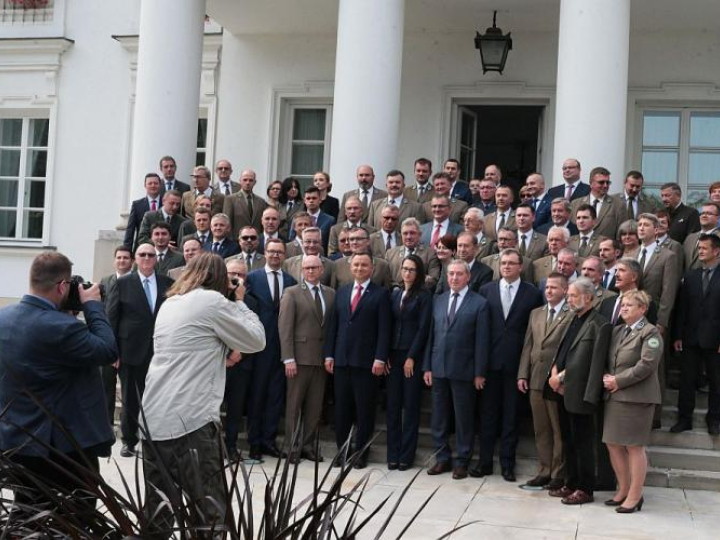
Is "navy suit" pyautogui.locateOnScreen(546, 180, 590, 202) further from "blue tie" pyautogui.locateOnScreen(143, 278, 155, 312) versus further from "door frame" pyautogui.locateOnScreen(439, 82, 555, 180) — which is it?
"blue tie" pyautogui.locateOnScreen(143, 278, 155, 312)

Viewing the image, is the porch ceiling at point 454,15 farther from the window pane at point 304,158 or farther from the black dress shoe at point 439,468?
the black dress shoe at point 439,468

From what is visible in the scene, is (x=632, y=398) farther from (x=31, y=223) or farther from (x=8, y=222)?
(x=8, y=222)

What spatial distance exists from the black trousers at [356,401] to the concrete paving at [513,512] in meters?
0.50

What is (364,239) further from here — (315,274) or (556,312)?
(556,312)

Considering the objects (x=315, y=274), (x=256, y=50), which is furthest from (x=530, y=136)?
(x=315, y=274)

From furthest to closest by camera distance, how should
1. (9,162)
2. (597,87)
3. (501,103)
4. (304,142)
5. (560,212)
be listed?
(9,162)
(304,142)
(501,103)
(597,87)
(560,212)

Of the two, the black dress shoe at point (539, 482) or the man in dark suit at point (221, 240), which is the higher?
the man in dark suit at point (221, 240)

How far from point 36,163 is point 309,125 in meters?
4.97

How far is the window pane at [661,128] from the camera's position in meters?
14.6

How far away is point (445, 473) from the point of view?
889cm

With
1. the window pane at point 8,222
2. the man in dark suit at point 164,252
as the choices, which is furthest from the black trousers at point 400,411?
the window pane at point 8,222

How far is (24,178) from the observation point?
1733 cm

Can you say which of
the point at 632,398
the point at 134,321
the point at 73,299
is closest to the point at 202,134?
the point at 134,321

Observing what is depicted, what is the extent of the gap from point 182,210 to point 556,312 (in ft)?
16.8
